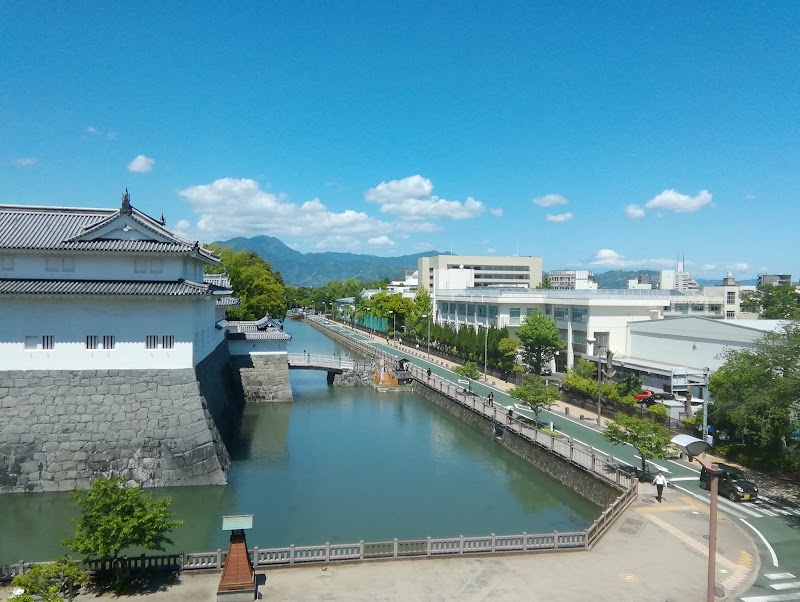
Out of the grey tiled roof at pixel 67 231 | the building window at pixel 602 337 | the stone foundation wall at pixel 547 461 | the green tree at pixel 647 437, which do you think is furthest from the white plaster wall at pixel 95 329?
the building window at pixel 602 337

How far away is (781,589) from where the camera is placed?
14.1 m

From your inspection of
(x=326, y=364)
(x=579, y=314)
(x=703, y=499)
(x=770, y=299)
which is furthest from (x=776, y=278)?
(x=703, y=499)

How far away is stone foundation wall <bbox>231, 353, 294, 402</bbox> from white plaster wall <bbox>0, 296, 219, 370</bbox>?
Result: 1769 cm

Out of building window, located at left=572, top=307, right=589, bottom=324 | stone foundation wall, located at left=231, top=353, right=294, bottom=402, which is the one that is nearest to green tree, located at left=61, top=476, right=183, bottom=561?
stone foundation wall, located at left=231, top=353, right=294, bottom=402

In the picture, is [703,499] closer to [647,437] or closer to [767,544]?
[647,437]

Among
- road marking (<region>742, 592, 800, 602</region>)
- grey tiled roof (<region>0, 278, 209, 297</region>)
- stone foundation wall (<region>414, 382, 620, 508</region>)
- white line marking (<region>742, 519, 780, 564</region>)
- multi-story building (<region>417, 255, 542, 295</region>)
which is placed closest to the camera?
road marking (<region>742, 592, 800, 602</region>)

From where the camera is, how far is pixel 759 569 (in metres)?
15.2

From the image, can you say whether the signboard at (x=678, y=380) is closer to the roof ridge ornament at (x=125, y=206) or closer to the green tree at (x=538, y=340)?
the green tree at (x=538, y=340)

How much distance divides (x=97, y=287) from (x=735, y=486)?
25.1m

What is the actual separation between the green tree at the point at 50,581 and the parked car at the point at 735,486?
19.9 meters

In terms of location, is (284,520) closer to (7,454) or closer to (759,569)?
(7,454)

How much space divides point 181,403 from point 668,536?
18.6 meters

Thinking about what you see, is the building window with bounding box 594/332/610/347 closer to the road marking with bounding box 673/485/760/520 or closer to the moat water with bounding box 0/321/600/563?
the moat water with bounding box 0/321/600/563

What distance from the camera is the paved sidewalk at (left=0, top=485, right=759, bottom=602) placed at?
13.8m
